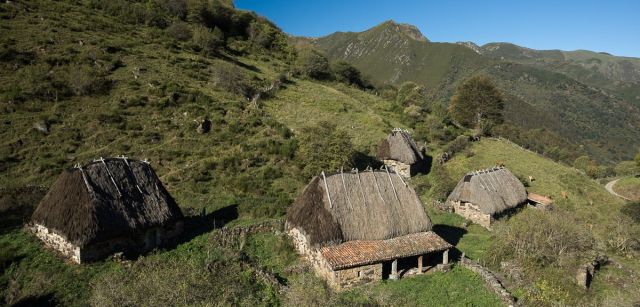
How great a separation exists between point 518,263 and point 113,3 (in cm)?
5148

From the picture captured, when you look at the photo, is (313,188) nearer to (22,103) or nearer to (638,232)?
(638,232)

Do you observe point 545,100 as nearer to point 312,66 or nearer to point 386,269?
point 312,66

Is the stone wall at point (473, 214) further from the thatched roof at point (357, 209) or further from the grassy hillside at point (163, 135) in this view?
the grassy hillside at point (163, 135)

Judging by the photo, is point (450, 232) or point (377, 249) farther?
point (450, 232)

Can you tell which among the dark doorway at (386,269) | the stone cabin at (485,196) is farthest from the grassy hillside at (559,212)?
the dark doorway at (386,269)

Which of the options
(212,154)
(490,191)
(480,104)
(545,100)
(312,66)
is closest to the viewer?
(490,191)

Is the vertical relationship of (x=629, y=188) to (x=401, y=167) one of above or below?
below

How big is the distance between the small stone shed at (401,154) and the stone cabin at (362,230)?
13.8 meters

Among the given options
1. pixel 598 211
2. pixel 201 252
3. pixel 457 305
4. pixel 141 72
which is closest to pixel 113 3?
pixel 141 72

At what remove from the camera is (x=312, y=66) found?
58.2 m

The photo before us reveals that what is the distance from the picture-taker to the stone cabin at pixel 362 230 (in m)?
17.3

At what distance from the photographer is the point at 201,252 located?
1825cm

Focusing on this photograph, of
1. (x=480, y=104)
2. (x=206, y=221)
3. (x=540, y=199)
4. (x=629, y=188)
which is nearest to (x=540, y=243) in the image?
(x=540, y=199)

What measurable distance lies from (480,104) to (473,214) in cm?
3090
